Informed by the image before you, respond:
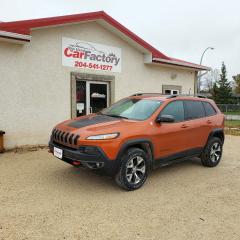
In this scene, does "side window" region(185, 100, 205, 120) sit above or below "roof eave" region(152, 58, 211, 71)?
below

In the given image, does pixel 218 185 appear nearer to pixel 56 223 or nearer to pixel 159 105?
pixel 159 105

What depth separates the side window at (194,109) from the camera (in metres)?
6.48

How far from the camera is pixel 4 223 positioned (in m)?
3.79

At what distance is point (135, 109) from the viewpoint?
6.00 meters

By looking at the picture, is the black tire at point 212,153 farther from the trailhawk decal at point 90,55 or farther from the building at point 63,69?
the trailhawk decal at point 90,55

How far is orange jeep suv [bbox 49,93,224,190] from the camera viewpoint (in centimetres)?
478

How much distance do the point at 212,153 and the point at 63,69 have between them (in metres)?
5.54

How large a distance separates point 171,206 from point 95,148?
158 centimetres

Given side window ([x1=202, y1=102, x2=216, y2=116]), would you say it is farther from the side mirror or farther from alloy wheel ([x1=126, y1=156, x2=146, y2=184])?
alloy wheel ([x1=126, y1=156, x2=146, y2=184])

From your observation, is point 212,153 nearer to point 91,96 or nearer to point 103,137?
point 103,137

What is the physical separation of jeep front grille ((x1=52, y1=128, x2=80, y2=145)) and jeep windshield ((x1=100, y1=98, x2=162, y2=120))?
1245mm

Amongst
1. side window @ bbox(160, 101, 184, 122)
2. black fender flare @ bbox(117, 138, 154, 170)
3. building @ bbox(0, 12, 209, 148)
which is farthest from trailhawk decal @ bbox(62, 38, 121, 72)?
black fender flare @ bbox(117, 138, 154, 170)

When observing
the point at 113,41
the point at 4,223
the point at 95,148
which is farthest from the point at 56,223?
the point at 113,41

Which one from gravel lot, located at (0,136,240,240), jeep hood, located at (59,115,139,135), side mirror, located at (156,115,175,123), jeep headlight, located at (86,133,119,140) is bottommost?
gravel lot, located at (0,136,240,240)
